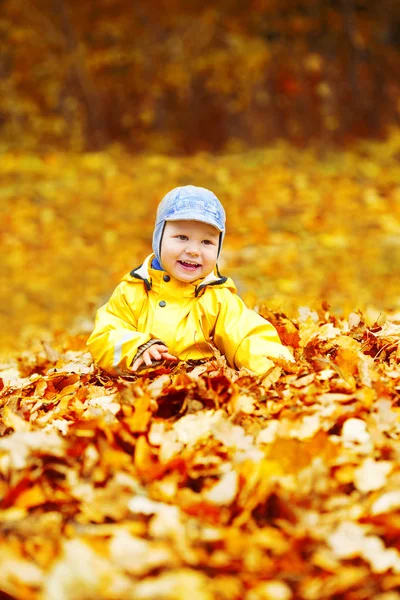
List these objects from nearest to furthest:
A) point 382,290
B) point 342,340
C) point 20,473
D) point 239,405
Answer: point 20,473
point 239,405
point 342,340
point 382,290

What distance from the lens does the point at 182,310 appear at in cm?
300

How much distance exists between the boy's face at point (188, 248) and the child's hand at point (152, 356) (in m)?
0.32

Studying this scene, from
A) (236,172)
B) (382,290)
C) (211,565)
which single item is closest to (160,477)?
(211,565)

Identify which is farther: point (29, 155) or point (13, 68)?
point (13, 68)

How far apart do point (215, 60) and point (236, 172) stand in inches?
122

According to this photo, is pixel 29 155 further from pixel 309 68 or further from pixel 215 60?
pixel 309 68

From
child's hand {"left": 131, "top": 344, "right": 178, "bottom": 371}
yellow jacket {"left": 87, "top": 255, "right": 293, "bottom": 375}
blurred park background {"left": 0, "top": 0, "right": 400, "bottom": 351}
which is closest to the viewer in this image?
child's hand {"left": 131, "top": 344, "right": 178, "bottom": 371}

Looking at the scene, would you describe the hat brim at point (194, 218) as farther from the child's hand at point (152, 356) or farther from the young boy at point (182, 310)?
the child's hand at point (152, 356)

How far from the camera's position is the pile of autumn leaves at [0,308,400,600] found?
154 centimetres

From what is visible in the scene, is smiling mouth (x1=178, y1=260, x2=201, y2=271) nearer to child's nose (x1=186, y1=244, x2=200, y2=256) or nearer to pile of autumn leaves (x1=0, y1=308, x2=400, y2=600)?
child's nose (x1=186, y1=244, x2=200, y2=256)

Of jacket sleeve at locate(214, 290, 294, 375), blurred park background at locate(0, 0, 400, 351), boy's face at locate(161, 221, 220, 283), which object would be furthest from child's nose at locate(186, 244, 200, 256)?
blurred park background at locate(0, 0, 400, 351)

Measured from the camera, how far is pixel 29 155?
12.1 metres

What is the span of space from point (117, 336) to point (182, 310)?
12.3 inches

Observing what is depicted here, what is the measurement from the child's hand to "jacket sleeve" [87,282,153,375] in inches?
1.2
